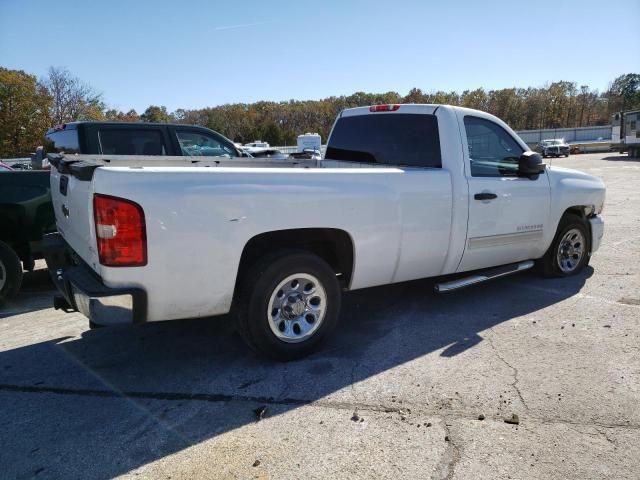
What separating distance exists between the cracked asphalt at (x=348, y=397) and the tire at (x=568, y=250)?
797 mm

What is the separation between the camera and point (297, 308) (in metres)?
3.78

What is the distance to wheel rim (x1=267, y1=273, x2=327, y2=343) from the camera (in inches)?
145

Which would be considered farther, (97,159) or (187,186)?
(97,159)

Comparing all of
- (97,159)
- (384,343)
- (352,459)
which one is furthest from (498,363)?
(97,159)

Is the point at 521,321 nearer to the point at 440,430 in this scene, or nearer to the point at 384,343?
the point at 384,343

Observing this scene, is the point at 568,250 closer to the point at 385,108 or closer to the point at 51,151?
the point at 385,108

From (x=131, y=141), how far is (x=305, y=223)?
438 centimetres

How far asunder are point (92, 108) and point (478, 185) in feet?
166

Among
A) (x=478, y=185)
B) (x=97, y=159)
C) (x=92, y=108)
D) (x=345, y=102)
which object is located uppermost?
(x=345, y=102)

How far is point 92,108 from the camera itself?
47625 millimetres

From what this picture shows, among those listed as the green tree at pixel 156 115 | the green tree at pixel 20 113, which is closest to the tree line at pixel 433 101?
the green tree at pixel 156 115

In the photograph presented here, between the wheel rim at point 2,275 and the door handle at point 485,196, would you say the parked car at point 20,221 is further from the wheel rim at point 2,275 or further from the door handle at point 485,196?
the door handle at point 485,196

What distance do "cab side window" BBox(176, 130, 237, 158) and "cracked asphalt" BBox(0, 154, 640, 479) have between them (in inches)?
129

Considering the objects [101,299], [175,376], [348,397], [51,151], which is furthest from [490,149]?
[51,151]
